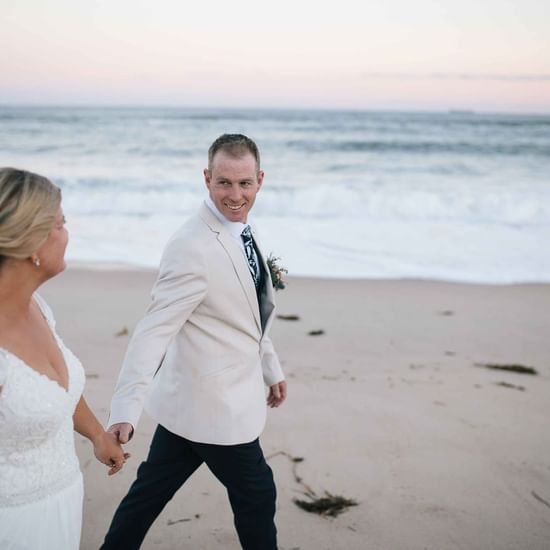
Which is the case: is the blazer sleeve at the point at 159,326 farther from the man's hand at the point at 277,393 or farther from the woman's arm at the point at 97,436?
the man's hand at the point at 277,393

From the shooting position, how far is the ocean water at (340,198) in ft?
32.7

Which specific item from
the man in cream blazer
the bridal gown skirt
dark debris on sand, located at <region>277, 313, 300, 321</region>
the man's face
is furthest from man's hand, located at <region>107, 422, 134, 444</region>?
dark debris on sand, located at <region>277, 313, 300, 321</region>

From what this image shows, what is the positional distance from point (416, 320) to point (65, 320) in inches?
141

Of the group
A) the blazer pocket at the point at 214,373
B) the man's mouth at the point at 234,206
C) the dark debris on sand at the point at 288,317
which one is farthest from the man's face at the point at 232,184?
the dark debris on sand at the point at 288,317

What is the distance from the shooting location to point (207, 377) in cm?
231

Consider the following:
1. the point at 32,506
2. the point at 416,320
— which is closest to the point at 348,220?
the point at 416,320

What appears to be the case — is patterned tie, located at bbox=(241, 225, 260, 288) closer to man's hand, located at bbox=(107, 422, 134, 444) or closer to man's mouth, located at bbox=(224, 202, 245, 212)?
man's mouth, located at bbox=(224, 202, 245, 212)

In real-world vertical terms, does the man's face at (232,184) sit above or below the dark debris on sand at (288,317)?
above

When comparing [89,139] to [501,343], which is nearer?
[501,343]

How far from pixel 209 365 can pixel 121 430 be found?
376 mm

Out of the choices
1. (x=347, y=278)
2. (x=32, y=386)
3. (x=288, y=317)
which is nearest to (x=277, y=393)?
(x=32, y=386)

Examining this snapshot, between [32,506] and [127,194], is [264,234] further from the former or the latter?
[32,506]

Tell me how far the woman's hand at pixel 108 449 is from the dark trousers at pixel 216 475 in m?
0.33

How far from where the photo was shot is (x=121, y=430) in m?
2.17
